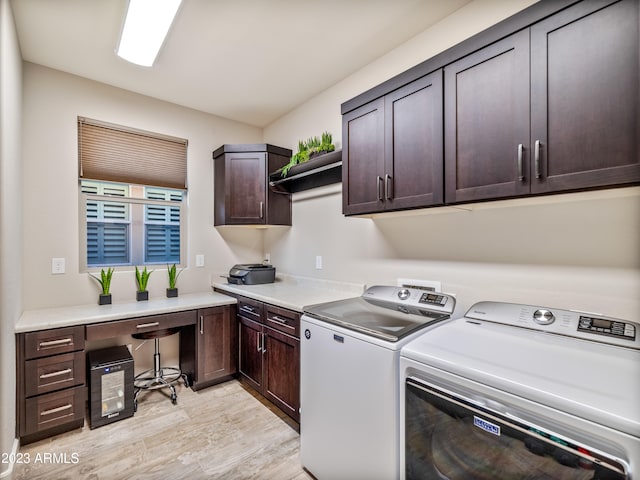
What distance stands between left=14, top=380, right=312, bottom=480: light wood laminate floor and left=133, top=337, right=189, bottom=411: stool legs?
5.8 inches

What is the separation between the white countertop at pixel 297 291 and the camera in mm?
2248

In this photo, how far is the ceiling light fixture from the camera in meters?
1.75

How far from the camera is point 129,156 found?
2.92m

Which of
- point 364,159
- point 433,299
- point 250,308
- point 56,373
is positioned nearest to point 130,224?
point 56,373

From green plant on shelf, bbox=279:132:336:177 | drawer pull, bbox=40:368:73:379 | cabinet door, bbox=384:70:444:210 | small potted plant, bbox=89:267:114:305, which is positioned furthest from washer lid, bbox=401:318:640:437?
small potted plant, bbox=89:267:114:305

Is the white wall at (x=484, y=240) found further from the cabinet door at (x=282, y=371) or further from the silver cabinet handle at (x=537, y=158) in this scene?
the cabinet door at (x=282, y=371)

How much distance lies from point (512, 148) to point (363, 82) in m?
1.55

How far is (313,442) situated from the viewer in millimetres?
1732

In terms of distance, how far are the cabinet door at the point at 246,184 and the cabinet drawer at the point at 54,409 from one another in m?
1.83

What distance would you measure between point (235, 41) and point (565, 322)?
8.41 ft

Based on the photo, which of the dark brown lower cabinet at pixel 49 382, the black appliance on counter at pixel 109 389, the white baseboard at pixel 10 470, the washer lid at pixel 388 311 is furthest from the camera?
the black appliance on counter at pixel 109 389

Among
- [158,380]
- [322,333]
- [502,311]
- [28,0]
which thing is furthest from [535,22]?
[158,380]

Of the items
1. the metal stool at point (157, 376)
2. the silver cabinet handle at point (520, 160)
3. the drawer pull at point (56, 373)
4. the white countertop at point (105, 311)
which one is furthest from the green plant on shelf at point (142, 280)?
the silver cabinet handle at point (520, 160)

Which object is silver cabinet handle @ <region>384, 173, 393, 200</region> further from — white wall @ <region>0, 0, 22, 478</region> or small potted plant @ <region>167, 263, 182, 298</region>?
small potted plant @ <region>167, 263, 182, 298</region>
